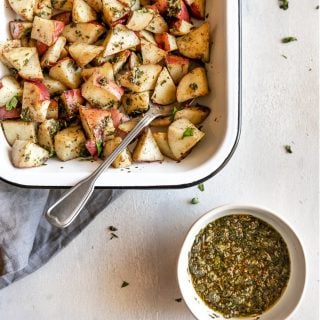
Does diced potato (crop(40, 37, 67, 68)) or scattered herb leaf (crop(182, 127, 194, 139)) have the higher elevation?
diced potato (crop(40, 37, 67, 68))

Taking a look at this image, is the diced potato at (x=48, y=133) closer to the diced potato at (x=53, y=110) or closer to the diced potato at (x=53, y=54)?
the diced potato at (x=53, y=110)

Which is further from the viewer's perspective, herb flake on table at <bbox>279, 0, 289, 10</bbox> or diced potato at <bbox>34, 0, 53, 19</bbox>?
herb flake on table at <bbox>279, 0, 289, 10</bbox>

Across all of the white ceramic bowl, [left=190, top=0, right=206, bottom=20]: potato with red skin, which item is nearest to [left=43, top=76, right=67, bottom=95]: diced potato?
[left=190, top=0, right=206, bottom=20]: potato with red skin

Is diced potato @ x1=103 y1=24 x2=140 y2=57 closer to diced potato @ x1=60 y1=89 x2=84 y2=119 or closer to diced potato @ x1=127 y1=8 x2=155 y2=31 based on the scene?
diced potato @ x1=127 y1=8 x2=155 y2=31

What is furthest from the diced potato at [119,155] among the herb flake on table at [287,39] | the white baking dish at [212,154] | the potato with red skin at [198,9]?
the herb flake on table at [287,39]

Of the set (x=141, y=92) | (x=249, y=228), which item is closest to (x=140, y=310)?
(x=249, y=228)

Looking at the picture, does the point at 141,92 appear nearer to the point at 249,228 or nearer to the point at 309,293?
the point at 249,228

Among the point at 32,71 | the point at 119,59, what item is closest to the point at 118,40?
the point at 119,59

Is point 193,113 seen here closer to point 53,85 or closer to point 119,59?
point 119,59
